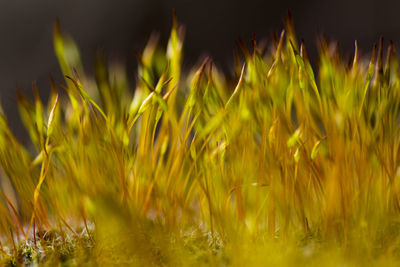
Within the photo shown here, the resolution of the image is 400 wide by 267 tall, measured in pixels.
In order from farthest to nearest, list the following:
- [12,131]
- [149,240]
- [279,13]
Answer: [279,13], [12,131], [149,240]

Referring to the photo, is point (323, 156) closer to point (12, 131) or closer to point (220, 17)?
point (12, 131)

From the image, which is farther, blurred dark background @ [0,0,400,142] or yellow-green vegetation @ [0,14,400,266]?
blurred dark background @ [0,0,400,142]

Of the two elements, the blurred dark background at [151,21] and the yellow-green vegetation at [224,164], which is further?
the blurred dark background at [151,21]

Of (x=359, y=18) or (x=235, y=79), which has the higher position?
(x=235, y=79)

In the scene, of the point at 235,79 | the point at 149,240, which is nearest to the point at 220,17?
the point at 235,79
